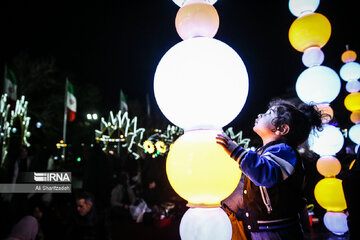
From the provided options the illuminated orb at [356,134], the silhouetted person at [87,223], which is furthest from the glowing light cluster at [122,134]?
the illuminated orb at [356,134]

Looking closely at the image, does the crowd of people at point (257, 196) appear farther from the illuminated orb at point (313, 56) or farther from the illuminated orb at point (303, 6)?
the illuminated orb at point (303, 6)

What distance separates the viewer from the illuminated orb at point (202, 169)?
1517mm

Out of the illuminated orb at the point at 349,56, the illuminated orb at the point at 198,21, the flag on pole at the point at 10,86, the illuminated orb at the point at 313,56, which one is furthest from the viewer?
the flag on pole at the point at 10,86

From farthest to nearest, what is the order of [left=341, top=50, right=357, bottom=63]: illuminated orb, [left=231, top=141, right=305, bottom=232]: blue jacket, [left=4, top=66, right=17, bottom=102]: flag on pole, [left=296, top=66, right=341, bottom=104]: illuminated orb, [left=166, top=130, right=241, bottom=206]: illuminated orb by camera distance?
[left=4, top=66, right=17, bottom=102]: flag on pole
[left=341, top=50, right=357, bottom=63]: illuminated orb
[left=296, top=66, right=341, bottom=104]: illuminated orb
[left=231, top=141, right=305, bottom=232]: blue jacket
[left=166, top=130, right=241, bottom=206]: illuminated orb

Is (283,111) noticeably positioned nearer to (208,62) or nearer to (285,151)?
(285,151)

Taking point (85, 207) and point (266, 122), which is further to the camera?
point (85, 207)

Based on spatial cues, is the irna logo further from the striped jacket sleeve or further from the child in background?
the striped jacket sleeve

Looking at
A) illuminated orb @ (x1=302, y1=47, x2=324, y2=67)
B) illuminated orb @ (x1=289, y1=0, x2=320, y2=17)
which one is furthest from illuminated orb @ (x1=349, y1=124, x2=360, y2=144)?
illuminated orb @ (x1=289, y1=0, x2=320, y2=17)

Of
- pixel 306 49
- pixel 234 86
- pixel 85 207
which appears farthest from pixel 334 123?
pixel 85 207

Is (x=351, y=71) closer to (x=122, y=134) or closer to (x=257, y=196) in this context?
(x=257, y=196)

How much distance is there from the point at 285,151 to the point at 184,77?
33.8 inches

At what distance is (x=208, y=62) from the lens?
1.55 metres

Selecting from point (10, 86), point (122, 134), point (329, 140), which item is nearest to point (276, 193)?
point (329, 140)

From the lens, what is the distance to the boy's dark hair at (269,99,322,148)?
2.00 m
